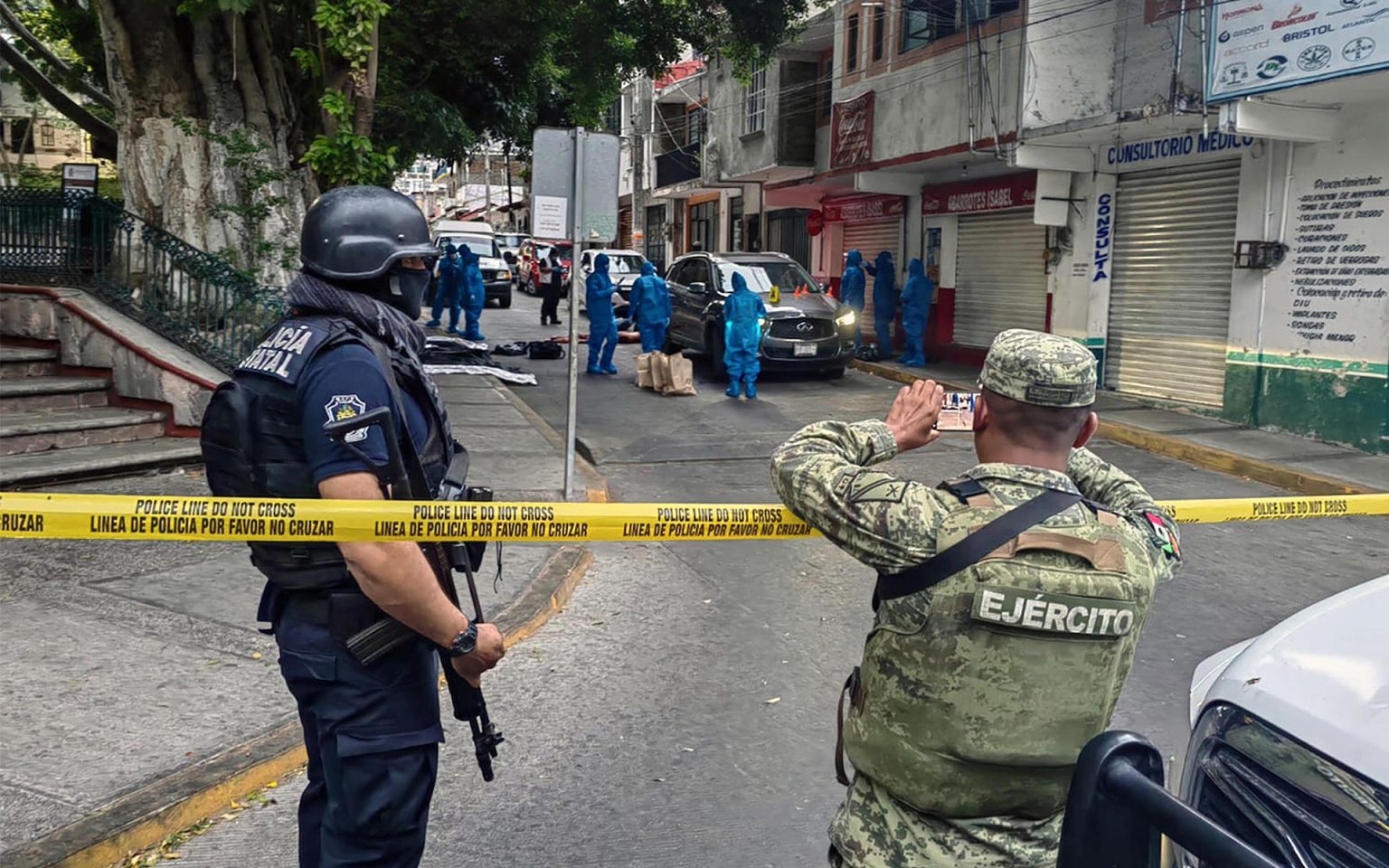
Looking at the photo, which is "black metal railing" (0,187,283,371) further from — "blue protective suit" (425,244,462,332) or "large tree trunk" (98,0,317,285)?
"blue protective suit" (425,244,462,332)

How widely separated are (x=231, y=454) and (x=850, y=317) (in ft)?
45.8

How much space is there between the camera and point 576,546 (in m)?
6.99

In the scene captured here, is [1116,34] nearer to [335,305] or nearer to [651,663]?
[651,663]

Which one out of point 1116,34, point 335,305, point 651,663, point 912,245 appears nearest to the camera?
point 335,305

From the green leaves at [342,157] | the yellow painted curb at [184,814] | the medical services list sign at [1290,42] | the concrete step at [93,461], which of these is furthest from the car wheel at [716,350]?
the yellow painted curb at [184,814]

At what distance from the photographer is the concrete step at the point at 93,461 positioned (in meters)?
7.29

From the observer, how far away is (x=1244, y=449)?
1055 cm

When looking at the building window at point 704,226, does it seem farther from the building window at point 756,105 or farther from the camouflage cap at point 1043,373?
the camouflage cap at point 1043,373

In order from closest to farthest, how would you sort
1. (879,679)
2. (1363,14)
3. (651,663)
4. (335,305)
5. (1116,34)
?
Result: 1. (879,679)
2. (335,305)
3. (651,663)
4. (1363,14)
5. (1116,34)

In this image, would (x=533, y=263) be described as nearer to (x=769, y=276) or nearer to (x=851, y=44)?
(x=851, y=44)

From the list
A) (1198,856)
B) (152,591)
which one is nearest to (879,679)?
(1198,856)

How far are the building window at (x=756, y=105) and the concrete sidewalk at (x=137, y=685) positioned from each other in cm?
1730

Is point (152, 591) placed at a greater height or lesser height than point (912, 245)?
lesser

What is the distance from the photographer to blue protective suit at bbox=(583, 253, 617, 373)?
611 inches
